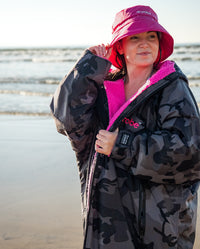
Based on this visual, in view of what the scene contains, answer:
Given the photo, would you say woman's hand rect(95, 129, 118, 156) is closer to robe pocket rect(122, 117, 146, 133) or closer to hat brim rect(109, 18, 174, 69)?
robe pocket rect(122, 117, 146, 133)

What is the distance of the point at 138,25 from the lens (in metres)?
1.89

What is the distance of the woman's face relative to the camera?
6.39 feet

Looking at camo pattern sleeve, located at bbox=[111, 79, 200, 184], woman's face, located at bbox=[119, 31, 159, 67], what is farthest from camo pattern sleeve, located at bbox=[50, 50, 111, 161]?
camo pattern sleeve, located at bbox=[111, 79, 200, 184]

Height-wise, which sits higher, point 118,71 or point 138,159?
point 118,71

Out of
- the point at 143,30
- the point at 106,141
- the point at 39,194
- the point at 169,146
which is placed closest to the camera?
the point at 169,146

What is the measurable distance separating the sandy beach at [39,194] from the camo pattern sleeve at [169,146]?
145cm

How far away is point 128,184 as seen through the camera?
5.96 feet

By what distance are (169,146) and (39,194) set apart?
2.44 meters

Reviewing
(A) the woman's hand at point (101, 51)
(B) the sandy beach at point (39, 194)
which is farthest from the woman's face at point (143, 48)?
(B) the sandy beach at point (39, 194)

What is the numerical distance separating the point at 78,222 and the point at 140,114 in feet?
5.85

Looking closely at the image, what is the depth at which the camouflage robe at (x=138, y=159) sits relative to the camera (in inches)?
66.2

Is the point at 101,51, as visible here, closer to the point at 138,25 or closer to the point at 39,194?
the point at 138,25

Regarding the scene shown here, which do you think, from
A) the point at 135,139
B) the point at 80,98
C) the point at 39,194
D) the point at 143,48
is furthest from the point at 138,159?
the point at 39,194

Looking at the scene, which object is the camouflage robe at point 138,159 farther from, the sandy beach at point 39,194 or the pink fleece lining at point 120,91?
the sandy beach at point 39,194
